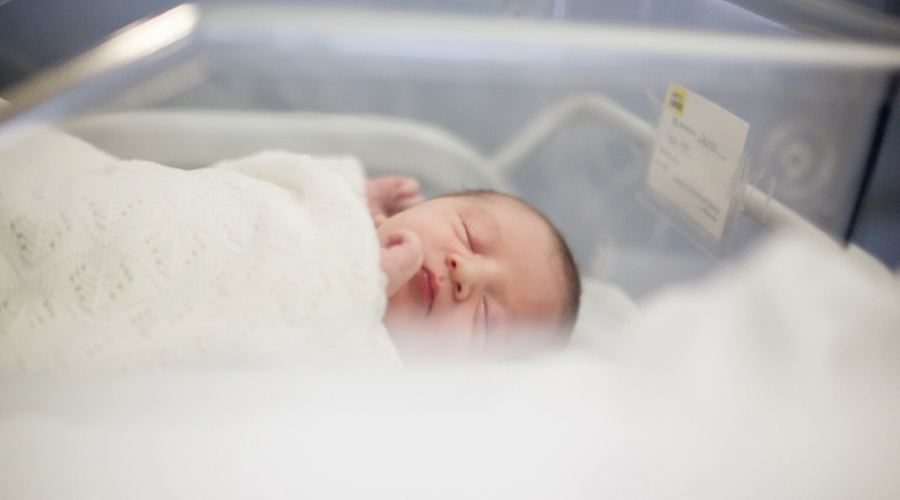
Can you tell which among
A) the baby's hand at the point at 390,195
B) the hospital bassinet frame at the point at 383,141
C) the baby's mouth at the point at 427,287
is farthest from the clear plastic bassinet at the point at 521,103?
the baby's mouth at the point at 427,287

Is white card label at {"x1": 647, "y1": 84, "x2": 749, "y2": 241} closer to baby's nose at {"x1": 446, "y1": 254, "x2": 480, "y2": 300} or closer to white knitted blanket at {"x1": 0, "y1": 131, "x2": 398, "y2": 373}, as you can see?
baby's nose at {"x1": 446, "y1": 254, "x2": 480, "y2": 300}

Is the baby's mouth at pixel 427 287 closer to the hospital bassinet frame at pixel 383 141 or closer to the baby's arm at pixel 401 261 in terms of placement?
the baby's arm at pixel 401 261

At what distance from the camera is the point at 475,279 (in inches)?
27.6

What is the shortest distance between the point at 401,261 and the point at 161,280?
23 centimetres

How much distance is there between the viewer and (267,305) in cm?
54

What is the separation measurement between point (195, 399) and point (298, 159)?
0.39 m

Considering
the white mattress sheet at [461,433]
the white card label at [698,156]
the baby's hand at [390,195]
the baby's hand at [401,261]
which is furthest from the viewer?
the baby's hand at [390,195]

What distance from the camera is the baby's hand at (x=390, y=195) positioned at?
976mm

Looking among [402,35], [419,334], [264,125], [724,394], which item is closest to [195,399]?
[419,334]

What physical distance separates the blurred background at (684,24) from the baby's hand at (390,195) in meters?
0.28

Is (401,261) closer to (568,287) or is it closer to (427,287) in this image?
(427,287)

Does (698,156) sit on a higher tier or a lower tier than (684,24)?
lower

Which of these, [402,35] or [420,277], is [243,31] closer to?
[402,35]

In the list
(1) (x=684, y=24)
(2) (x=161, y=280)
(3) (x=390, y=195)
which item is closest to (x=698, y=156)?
(1) (x=684, y=24)
